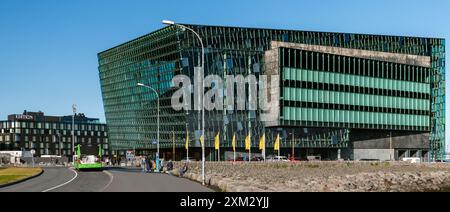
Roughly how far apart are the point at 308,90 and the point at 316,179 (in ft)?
204

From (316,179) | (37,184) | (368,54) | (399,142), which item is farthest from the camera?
(368,54)

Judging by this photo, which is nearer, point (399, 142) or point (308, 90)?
point (308, 90)

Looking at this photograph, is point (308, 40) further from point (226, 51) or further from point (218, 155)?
point (218, 155)

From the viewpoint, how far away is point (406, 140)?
130m

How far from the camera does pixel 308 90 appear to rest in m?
112

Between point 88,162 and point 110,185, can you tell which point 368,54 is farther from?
point 110,185

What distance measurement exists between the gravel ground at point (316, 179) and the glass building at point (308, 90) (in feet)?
52.2

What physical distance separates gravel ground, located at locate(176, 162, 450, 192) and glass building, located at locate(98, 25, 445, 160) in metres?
15.9

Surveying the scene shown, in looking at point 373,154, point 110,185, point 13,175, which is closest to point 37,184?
point 110,185

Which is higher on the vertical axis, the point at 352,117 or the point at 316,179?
the point at 352,117

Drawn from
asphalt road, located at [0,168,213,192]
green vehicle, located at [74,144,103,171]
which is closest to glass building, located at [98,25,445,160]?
green vehicle, located at [74,144,103,171]

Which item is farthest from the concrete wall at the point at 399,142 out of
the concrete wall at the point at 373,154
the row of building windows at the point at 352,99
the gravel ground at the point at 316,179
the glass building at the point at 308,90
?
the gravel ground at the point at 316,179

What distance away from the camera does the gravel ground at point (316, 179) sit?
109ft
